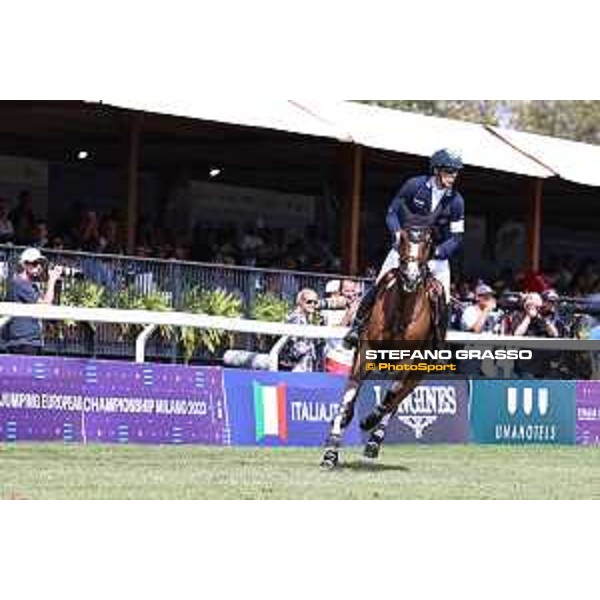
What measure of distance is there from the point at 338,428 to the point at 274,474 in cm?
143

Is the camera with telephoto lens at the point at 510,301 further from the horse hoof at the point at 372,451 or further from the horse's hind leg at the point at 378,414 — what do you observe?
the horse hoof at the point at 372,451

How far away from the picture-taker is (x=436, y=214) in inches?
605

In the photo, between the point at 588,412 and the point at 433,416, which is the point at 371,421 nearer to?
the point at 433,416

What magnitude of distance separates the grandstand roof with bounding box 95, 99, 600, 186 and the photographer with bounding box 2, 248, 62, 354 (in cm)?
215

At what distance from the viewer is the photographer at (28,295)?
1780 centimetres

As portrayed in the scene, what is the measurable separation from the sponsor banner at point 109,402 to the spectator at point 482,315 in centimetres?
375

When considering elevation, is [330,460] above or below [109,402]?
below

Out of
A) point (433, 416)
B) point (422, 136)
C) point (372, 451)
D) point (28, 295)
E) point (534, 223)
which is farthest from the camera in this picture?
point (534, 223)

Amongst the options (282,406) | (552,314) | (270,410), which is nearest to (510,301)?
(552,314)

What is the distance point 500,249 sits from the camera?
29.5 meters

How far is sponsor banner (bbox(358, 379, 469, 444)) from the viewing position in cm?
1951

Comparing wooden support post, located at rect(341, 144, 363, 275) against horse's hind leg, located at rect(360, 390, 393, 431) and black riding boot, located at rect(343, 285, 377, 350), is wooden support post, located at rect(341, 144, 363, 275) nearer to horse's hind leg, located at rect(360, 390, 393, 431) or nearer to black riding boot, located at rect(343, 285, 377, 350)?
horse's hind leg, located at rect(360, 390, 393, 431)

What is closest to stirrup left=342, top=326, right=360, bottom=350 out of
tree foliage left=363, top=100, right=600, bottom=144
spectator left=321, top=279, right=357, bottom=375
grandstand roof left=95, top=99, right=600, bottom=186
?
spectator left=321, top=279, right=357, bottom=375

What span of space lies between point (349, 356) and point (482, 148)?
5.96 metres
